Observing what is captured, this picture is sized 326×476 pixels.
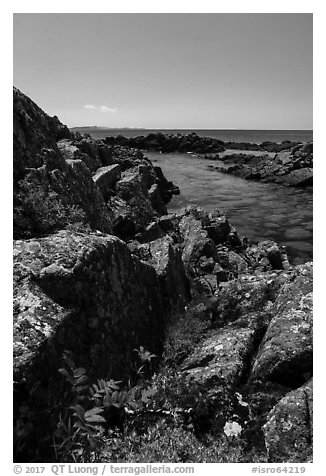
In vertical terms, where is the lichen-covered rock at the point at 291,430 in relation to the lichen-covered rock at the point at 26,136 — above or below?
below

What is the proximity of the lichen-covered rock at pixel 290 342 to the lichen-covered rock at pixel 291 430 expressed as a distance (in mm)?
Answer: 633

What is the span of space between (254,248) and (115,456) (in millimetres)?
19939

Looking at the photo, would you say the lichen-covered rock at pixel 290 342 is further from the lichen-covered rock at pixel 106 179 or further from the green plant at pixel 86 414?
the lichen-covered rock at pixel 106 179

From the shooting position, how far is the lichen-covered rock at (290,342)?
20.0 ft

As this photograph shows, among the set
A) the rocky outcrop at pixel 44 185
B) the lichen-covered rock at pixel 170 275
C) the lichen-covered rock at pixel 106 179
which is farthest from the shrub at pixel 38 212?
the lichen-covered rock at pixel 106 179

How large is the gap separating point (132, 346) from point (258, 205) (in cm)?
3433

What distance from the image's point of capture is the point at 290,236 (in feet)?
92.9

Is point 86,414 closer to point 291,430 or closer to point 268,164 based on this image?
point 291,430

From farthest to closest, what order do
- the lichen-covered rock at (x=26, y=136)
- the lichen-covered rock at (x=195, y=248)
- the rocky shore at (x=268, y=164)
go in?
the rocky shore at (x=268, y=164), the lichen-covered rock at (x=195, y=248), the lichen-covered rock at (x=26, y=136)

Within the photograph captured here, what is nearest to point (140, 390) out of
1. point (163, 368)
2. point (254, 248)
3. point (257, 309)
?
point (163, 368)

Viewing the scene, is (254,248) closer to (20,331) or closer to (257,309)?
(257,309)

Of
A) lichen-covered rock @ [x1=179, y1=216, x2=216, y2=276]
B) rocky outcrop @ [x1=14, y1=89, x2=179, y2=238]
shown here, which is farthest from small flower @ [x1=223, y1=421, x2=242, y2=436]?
lichen-covered rock @ [x1=179, y1=216, x2=216, y2=276]

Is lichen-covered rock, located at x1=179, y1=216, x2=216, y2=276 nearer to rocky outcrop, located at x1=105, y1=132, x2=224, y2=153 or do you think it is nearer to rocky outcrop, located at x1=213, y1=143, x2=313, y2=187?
rocky outcrop, located at x1=213, y1=143, x2=313, y2=187

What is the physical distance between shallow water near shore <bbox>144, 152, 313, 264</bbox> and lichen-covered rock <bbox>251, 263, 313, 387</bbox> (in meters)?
16.5
